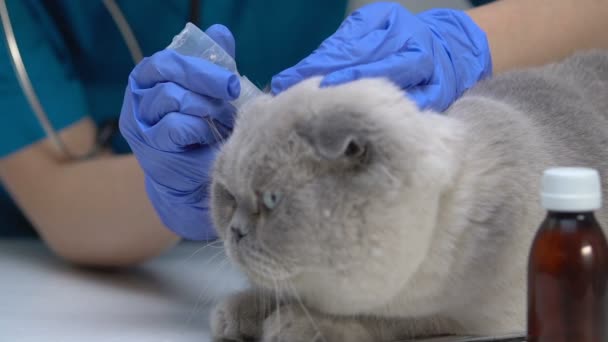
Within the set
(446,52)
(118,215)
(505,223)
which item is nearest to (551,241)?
(505,223)

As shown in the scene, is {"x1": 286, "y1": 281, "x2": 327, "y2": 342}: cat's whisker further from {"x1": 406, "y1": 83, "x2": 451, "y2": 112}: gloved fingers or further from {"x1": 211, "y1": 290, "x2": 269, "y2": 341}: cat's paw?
{"x1": 406, "y1": 83, "x2": 451, "y2": 112}: gloved fingers

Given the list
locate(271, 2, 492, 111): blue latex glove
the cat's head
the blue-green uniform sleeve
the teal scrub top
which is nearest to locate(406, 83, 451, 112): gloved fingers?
locate(271, 2, 492, 111): blue latex glove

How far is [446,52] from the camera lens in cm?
82

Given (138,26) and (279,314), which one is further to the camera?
(138,26)

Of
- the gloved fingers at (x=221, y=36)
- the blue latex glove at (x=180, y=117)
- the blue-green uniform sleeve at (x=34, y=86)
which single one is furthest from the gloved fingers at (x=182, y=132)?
the blue-green uniform sleeve at (x=34, y=86)

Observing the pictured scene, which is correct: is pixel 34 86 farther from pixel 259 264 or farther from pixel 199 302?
pixel 259 264

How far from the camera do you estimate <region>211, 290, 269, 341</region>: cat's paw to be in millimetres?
660

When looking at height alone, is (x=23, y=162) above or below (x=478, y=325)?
below

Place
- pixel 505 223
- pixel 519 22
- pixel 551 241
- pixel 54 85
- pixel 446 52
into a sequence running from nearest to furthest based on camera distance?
pixel 551 241 < pixel 505 223 < pixel 446 52 < pixel 519 22 < pixel 54 85

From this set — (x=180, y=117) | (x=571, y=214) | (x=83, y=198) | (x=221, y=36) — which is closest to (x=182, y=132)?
(x=180, y=117)

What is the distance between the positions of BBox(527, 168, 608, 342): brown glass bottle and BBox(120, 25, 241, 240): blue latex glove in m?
0.32

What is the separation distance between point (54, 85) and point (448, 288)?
736mm

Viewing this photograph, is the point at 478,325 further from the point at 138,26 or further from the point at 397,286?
the point at 138,26

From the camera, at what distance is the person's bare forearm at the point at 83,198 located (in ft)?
3.63
